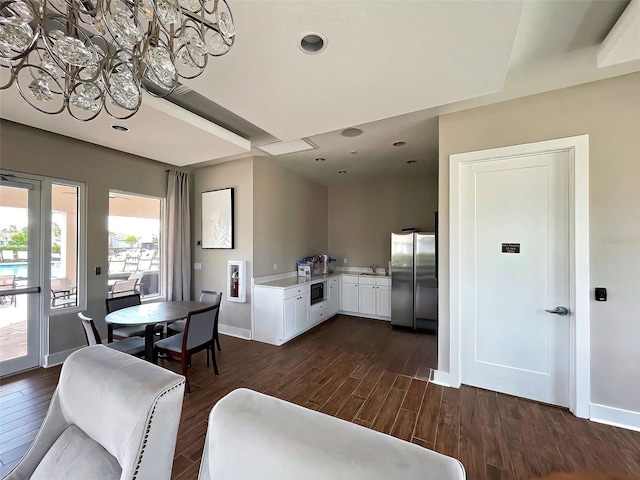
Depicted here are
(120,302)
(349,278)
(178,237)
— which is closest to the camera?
(120,302)

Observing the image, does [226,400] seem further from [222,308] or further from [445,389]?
[222,308]

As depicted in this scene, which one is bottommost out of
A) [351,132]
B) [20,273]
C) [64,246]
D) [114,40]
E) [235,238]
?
[20,273]

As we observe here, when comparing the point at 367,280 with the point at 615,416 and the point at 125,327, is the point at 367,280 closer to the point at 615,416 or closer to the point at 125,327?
the point at 615,416

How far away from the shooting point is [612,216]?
2256 mm

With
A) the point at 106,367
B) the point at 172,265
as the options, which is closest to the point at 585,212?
the point at 106,367

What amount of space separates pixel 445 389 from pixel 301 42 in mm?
3332

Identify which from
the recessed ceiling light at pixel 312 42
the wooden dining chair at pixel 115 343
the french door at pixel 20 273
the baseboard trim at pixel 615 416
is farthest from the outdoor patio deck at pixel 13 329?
the baseboard trim at pixel 615 416

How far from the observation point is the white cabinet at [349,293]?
5.64m

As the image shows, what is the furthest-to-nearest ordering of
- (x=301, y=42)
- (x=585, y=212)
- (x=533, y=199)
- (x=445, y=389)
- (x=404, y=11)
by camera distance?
(x=445, y=389), (x=533, y=199), (x=585, y=212), (x=301, y=42), (x=404, y=11)

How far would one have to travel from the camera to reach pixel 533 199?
2562mm

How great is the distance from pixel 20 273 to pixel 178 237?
73.6 inches

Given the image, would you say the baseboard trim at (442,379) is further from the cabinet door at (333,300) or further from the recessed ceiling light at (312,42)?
the recessed ceiling light at (312,42)

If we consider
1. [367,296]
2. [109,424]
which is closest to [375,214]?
[367,296]

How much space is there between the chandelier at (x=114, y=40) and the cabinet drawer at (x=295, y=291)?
10.0 ft
